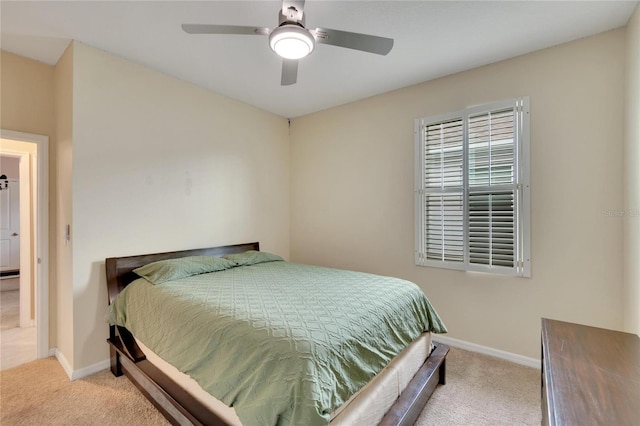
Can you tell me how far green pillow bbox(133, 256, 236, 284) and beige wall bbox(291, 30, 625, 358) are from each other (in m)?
1.68

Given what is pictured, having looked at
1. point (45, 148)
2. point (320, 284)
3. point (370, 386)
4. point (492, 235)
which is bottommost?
point (370, 386)

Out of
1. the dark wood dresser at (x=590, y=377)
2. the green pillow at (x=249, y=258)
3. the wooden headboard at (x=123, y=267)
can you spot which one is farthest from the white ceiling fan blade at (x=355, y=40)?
the wooden headboard at (x=123, y=267)

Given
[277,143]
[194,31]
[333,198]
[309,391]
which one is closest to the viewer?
[309,391]

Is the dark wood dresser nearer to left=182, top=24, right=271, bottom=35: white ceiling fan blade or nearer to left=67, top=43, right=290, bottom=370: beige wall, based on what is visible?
left=182, top=24, right=271, bottom=35: white ceiling fan blade

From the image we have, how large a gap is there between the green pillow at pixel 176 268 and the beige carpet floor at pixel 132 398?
839 mm

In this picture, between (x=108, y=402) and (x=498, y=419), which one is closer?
(x=498, y=419)

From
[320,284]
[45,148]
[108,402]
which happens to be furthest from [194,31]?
[108,402]

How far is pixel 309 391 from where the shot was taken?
3.84ft

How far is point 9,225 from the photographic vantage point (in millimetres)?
6281

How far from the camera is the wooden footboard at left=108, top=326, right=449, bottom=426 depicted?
5.13 feet

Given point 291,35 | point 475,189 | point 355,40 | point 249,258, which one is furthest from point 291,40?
point 249,258

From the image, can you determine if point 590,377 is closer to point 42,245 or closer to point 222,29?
point 222,29

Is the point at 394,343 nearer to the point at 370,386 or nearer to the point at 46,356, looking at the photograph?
the point at 370,386

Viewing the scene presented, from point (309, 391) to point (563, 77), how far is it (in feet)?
9.90
